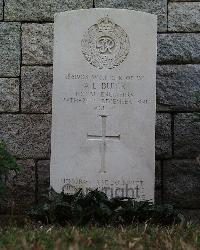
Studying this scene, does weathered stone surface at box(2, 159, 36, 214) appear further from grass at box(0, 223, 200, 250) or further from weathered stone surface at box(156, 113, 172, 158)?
grass at box(0, 223, 200, 250)

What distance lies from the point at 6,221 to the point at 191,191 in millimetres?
1673

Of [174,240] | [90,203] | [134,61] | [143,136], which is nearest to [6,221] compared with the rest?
[90,203]

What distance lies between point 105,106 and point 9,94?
1131 millimetres

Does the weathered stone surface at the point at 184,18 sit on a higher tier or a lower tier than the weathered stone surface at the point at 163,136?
higher

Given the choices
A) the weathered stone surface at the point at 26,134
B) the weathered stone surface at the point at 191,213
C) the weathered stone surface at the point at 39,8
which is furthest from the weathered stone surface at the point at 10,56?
the weathered stone surface at the point at 191,213

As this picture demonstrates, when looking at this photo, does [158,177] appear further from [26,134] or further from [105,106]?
[26,134]

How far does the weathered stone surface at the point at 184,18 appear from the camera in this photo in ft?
19.0

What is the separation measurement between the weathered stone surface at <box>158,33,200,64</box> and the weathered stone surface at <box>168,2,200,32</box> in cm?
7

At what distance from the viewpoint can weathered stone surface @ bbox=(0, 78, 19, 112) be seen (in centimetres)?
577

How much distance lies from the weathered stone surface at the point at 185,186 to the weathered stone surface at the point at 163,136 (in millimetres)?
150

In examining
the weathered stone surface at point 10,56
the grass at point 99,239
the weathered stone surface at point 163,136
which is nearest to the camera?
the grass at point 99,239

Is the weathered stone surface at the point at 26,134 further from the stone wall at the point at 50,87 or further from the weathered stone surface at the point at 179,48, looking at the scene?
the weathered stone surface at the point at 179,48

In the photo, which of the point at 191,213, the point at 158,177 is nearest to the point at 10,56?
the point at 158,177

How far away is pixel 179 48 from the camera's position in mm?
5785
